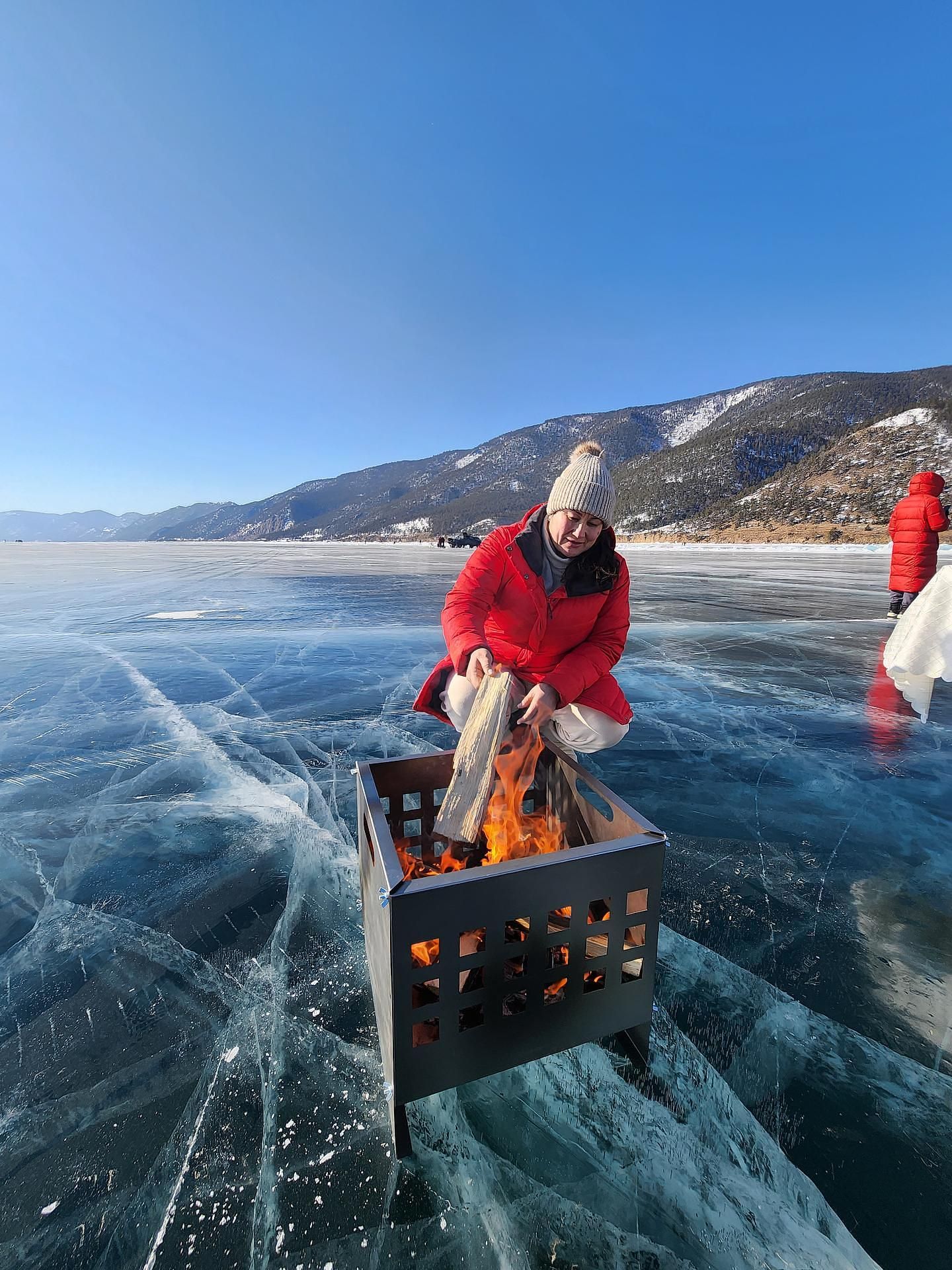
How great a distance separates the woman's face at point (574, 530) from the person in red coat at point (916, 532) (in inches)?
214

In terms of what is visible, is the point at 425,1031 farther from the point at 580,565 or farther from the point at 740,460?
the point at 740,460

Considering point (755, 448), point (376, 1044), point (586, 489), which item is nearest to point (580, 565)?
point (586, 489)

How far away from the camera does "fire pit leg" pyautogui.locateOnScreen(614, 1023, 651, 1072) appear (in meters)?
1.31

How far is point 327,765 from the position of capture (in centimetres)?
303

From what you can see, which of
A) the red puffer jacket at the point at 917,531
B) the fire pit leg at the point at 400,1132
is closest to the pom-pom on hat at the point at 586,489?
the fire pit leg at the point at 400,1132

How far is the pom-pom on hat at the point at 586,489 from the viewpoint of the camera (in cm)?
175

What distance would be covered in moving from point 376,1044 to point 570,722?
124 centimetres

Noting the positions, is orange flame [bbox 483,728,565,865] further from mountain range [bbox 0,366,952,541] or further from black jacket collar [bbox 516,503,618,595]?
mountain range [bbox 0,366,952,541]

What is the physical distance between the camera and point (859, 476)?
5034 cm

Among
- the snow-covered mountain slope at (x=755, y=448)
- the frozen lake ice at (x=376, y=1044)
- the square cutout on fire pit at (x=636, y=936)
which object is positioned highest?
the snow-covered mountain slope at (x=755, y=448)

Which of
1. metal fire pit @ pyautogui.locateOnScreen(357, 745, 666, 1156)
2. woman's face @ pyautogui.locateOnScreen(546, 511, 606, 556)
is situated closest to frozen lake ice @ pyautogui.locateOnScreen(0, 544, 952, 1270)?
metal fire pit @ pyautogui.locateOnScreen(357, 745, 666, 1156)

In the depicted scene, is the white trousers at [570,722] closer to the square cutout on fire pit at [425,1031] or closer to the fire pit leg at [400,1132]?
the square cutout on fire pit at [425,1031]

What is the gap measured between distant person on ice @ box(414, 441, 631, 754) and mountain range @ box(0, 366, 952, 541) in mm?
2305

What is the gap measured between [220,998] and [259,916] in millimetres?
341
